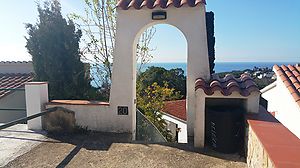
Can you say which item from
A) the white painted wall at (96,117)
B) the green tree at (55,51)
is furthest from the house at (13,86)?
the white painted wall at (96,117)

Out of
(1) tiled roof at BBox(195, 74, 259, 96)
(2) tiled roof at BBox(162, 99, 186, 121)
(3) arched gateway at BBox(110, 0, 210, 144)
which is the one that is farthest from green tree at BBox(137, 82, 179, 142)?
(2) tiled roof at BBox(162, 99, 186, 121)

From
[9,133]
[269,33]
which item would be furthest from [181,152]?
[269,33]

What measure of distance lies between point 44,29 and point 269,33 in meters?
17.7

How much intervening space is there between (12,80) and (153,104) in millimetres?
7506

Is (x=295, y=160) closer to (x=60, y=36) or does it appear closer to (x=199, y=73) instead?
(x=199, y=73)

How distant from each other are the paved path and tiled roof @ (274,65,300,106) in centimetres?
711

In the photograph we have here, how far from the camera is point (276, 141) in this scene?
327 centimetres

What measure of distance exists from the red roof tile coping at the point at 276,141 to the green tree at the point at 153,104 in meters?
4.65

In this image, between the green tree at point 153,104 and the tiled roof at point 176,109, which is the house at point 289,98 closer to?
the green tree at point 153,104

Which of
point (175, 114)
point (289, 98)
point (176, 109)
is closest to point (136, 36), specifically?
point (289, 98)

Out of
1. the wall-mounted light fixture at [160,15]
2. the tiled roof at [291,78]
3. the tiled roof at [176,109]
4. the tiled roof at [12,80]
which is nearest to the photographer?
the wall-mounted light fixture at [160,15]

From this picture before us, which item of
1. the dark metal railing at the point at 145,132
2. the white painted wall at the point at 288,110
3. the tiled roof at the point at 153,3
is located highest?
the tiled roof at the point at 153,3

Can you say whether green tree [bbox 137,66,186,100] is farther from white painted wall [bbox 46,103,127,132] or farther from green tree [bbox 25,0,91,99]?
white painted wall [bbox 46,103,127,132]

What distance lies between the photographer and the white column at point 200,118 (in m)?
5.35
